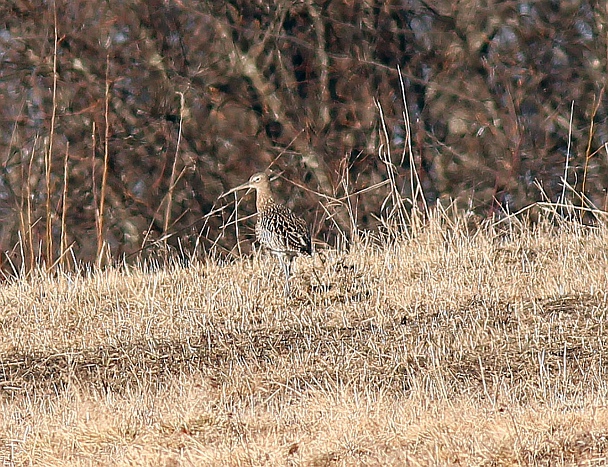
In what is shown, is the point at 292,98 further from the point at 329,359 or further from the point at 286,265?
the point at 329,359

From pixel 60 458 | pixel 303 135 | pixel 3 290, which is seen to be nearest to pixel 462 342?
pixel 60 458

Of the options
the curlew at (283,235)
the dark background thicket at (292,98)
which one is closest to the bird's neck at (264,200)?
the curlew at (283,235)

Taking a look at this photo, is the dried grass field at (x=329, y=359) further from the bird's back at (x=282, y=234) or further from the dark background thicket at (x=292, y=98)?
the dark background thicket at (x=292, y=98)

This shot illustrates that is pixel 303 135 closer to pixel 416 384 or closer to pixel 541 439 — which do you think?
pixel 416 384

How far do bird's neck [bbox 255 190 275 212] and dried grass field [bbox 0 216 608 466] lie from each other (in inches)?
20.3

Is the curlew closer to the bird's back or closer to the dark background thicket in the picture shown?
the bird's back

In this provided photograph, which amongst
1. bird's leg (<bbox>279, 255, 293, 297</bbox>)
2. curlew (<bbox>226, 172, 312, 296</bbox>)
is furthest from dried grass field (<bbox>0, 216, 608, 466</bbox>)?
curlew (<bbox>226, 172, 312, 296</bbox>)

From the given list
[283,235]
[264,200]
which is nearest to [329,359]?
[283,235]

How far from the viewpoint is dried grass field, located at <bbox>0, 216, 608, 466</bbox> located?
5.04 m

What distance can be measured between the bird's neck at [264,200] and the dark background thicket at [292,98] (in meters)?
6.07

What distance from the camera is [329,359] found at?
22.0 feet

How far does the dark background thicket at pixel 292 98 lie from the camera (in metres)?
14.8

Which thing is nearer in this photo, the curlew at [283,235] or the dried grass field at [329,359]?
the dried grass field at [329,359]

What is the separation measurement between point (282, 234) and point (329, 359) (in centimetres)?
159
